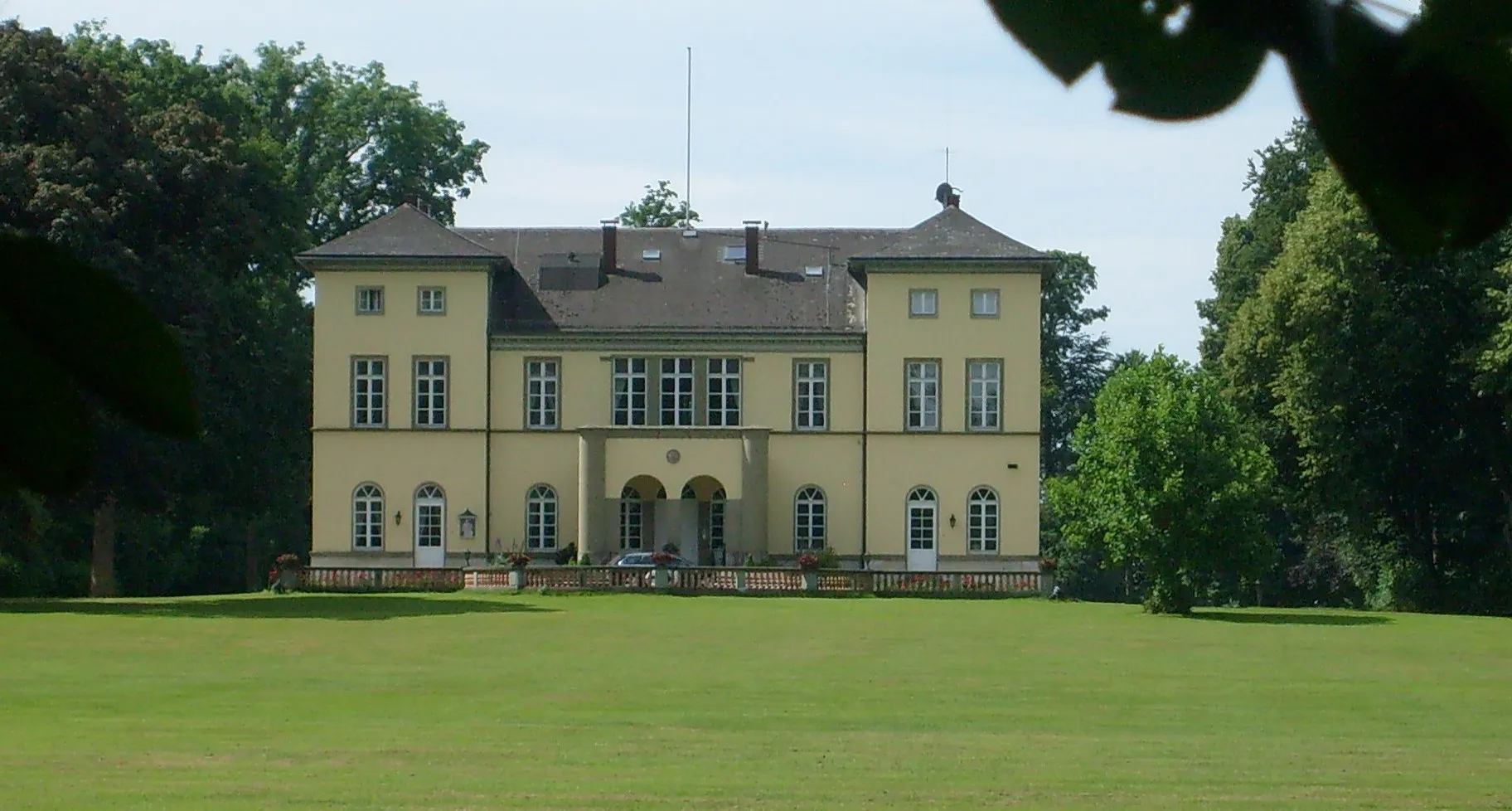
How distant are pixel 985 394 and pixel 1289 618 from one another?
8.41 meters

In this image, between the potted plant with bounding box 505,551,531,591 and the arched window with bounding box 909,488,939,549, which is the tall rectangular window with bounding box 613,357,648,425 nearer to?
the potted plant with bounding box 505,551,531,591

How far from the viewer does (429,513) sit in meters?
44.2

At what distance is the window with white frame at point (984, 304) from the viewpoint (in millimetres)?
42938

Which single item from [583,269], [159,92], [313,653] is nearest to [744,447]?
[583,269]

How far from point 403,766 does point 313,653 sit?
1119 centimetres

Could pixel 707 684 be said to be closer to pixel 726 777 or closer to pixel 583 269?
pixel 726 777

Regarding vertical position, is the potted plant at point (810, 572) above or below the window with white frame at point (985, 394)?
below

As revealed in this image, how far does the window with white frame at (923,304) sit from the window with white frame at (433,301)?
9868 mm

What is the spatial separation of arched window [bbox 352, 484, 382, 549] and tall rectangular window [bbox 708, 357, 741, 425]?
7.35m

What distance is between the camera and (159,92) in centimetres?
352

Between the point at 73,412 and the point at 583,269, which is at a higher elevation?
the point at 583,269

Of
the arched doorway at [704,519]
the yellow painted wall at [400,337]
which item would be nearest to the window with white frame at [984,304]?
the arched doorway at [704,519]

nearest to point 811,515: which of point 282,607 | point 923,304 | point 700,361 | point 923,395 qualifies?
point 923,395

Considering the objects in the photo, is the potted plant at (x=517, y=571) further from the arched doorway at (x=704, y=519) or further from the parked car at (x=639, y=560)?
the arched doorway at (x=704, y=519)
